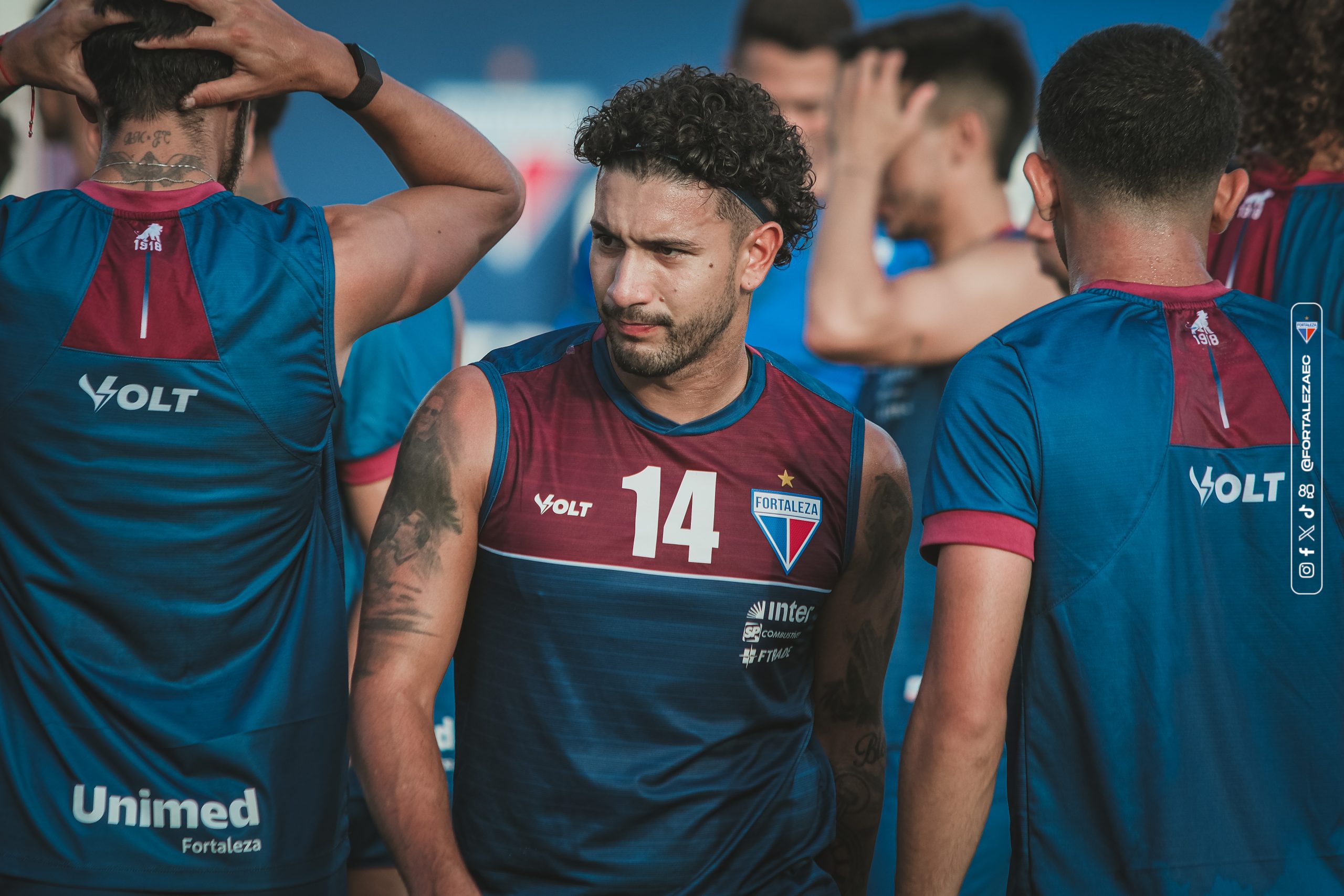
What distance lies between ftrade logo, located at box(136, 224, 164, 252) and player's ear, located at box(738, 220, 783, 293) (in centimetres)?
92

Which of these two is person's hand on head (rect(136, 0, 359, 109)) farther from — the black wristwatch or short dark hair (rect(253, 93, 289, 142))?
short dark hair (rect(253, 93, 289, 142))

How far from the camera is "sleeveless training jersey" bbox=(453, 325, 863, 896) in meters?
1.87

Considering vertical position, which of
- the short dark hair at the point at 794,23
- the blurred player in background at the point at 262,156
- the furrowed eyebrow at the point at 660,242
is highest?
the short dark hair at the point at 794,23

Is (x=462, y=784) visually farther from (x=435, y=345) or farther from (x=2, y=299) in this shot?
(x=435, y=345)

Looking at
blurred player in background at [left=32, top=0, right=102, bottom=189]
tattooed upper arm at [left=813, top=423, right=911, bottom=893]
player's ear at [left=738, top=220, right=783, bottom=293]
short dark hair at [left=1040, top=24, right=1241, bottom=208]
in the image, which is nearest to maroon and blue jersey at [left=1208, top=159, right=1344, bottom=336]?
short dark hair at [left=1040, top=24, right=1241, bottom=208]

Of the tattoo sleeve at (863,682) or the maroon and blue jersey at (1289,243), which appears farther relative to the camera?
the maroon and blue jersey at (1289,243)

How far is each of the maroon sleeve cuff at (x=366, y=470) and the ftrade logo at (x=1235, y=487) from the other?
5.85 ft

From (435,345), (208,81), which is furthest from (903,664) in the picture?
(208,81)

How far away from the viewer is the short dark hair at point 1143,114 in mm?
1732

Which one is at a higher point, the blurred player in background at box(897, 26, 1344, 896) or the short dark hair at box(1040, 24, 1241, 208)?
the short dark hair at box(1040, 24, 1241, 208)

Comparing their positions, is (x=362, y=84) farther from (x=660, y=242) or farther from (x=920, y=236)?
(x=920, y=236)

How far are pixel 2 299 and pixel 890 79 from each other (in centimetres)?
282

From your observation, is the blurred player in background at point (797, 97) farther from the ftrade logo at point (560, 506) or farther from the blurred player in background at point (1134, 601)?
the blurred player in background at point (1134, 601)

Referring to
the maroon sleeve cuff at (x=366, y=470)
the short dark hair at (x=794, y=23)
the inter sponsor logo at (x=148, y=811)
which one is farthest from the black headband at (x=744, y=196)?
the short dark hair at (x=794, y=23)
